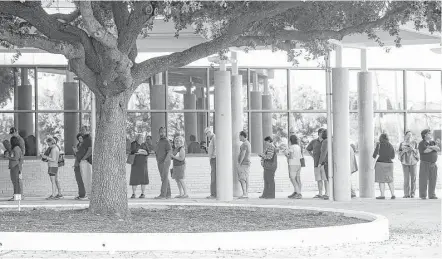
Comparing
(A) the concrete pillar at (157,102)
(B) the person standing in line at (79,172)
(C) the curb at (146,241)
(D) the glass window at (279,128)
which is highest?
(A) the concrete pillar at (157,102)

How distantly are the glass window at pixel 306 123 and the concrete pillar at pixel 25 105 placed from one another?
7565mm

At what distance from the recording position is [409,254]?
11.5 metres

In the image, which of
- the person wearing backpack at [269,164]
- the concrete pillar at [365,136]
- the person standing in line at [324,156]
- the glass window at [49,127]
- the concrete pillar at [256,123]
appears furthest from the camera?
the concrete pillar at [256,123]

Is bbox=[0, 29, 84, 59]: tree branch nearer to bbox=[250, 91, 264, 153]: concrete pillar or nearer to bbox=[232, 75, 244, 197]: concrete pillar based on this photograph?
bbox=[232, 75, 244, 197]: concrete pillar

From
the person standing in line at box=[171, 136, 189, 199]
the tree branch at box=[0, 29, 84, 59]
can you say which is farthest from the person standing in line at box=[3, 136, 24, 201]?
the tree branch at box=[0, 29, 84, 59]

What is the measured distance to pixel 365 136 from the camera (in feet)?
75.5

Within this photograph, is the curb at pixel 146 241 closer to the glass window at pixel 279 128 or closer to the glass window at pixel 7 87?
the glass window at pixel 7 87

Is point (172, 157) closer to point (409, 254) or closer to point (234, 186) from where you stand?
point (234, 186)

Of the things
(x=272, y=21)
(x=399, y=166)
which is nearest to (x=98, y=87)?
(x=272, y=21)

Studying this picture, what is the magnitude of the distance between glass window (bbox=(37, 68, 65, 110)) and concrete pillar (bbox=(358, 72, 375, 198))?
27.2 feet

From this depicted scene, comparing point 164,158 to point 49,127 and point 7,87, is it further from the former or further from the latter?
point 7,87

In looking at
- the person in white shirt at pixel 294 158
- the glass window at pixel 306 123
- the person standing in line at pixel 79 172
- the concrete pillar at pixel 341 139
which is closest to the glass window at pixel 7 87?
the person standing in line at pixel 79 172

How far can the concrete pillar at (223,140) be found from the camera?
69.0 ft

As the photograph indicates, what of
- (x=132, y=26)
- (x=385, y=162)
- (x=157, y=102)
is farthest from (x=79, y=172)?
(x=132, y=26)
